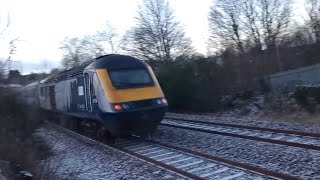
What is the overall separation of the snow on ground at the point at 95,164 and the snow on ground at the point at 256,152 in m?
1.93

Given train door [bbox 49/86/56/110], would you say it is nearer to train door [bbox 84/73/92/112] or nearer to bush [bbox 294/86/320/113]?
train door [bbox 84/73/92/112]

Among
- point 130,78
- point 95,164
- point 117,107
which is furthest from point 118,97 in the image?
point 95,164

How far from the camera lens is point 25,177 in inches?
293

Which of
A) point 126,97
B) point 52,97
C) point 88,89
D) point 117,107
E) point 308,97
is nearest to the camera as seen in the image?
point 117,107

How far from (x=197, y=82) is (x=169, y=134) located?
11.2 meters

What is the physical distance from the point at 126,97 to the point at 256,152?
440cm

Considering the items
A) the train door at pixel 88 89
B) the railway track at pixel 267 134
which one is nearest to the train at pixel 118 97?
the train door at pixel 88 89

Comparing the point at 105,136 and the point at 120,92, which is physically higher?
the point at 120,92

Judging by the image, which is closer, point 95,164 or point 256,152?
point 256,152

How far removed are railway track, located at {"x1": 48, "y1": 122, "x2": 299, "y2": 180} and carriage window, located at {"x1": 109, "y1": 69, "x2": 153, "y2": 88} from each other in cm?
194

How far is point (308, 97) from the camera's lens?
62.7ft

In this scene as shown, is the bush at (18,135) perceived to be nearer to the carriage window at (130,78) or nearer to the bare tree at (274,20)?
the carriage window at (130,78)

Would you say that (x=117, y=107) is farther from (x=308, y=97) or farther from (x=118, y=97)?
(x=308, y=97)

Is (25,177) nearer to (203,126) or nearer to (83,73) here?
(83,73)
